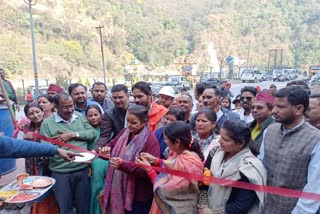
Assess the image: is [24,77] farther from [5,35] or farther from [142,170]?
[142,170]

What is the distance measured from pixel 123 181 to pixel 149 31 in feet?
247

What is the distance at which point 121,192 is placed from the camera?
9.34 ft

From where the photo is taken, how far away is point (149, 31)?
75.8 m

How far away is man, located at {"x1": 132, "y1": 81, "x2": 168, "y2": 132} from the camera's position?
3.52 metres

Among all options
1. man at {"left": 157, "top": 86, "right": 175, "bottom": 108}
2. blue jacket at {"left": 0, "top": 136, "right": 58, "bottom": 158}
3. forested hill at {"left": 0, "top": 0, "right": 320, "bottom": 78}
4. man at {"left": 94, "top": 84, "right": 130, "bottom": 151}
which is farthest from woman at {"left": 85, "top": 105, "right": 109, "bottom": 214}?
forested hill at {"left": 0, "top": 0, "right": 320, "bottom": 78}

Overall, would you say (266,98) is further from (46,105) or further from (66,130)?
(46,105)

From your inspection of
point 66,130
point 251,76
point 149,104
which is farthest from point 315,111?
point 251,76

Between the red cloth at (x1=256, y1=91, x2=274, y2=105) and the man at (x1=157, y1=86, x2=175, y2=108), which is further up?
the red cloth at (x1=256, y1=91, x2=274, y2=105)

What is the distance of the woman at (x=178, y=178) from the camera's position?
8.00 ft

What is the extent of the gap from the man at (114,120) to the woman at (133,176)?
55cm

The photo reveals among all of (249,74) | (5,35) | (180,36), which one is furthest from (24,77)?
(180,36)

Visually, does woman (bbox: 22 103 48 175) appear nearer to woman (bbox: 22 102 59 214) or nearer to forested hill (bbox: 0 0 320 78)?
woman (bbox: 22 102 59 214)

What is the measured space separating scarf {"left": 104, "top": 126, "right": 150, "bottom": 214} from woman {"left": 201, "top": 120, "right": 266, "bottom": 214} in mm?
680

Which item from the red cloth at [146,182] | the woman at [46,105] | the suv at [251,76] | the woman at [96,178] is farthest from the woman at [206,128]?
the suv at [251,76]
